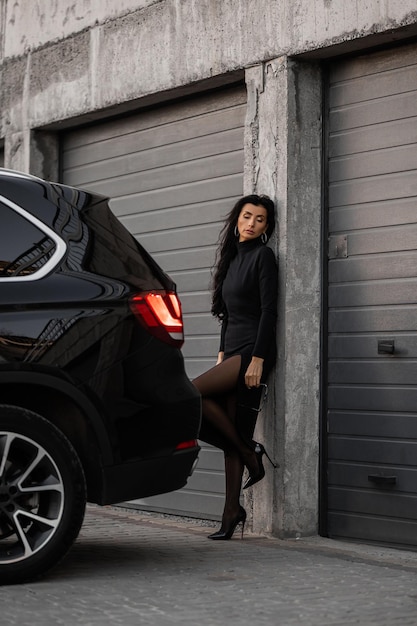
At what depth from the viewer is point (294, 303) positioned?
8.42m

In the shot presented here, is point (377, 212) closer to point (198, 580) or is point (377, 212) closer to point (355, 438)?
point (355, 438)

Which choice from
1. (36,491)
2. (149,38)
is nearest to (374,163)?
(149,38)

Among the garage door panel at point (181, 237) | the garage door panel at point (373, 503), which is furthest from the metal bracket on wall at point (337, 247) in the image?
the garage door panel at point (373, 503)

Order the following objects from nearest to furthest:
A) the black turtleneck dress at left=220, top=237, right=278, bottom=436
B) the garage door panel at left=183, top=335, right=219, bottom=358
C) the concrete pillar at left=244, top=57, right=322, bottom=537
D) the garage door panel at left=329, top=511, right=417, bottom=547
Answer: the garage door panel at left=329, top=511, right=417, bottom=547
the black turtleneck dress at left=220, top=237, right=278, bottom=436
the concrete pillar at left=244, top=57, right=322, bottom=537
the garage door panel at left=183, top=335, right=219, bottom=358

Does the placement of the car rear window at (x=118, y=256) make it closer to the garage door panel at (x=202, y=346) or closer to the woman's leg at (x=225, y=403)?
the woman's leg at (x=225, y=403)

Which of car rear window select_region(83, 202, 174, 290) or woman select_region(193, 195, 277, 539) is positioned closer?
car rear window select_region(83, 202, 174, 290)

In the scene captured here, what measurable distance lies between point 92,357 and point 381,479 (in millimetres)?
2514

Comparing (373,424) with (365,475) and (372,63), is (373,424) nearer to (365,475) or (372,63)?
(365,475)

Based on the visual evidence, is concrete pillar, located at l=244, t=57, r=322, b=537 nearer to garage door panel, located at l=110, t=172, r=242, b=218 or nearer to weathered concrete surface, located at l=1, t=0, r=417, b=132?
weathered concrete surface, located at l=1, t=0, r=417, b=132

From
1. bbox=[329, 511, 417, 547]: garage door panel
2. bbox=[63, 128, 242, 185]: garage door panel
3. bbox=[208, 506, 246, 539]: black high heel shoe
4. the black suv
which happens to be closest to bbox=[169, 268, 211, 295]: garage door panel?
bbox=[63, 128, 242, 185]: garage door panel

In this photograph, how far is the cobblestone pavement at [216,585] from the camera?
550 centimetres

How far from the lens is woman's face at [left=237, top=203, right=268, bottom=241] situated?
27.7 feet

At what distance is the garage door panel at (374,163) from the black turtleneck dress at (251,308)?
0.70 m

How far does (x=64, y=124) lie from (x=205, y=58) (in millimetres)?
2112
